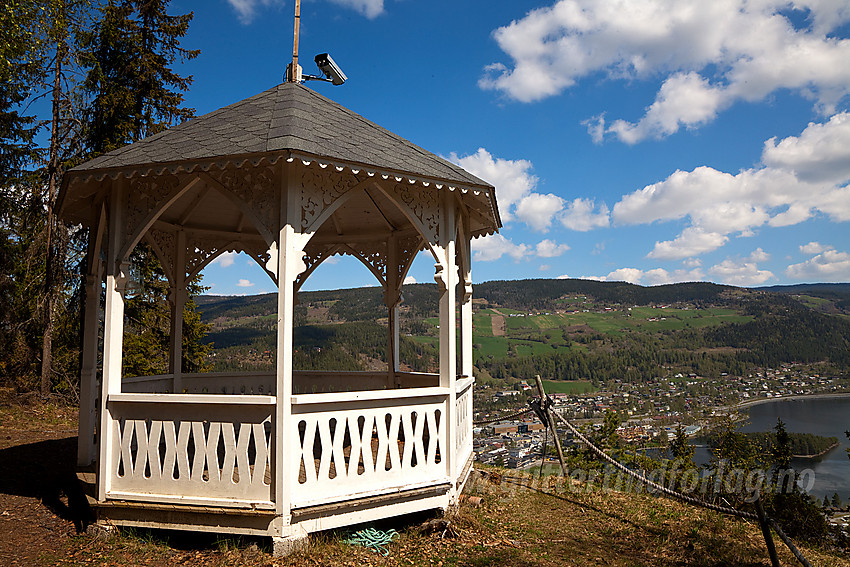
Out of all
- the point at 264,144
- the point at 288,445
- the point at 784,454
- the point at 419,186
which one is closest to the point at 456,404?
the point at 288,445

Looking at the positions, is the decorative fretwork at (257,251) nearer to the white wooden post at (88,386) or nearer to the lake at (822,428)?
the white wooden post at (88,386)

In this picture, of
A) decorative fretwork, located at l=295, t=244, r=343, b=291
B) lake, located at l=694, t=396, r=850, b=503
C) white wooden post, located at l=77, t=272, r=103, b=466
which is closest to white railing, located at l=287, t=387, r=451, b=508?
white wooden post, located at l=77, t=272, r=103, b=466

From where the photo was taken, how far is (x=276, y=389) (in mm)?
5039

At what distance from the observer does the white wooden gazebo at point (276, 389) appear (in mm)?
5047

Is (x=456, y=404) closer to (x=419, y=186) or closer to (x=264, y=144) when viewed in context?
(x=419, y=186)

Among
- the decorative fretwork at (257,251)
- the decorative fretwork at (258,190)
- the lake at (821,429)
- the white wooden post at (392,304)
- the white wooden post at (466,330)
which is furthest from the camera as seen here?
the white wooden post at (392,304)

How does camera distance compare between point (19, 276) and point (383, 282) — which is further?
point (19, 276)

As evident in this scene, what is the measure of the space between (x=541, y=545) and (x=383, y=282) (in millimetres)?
4956

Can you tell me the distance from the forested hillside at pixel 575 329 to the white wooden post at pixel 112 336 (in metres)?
17.5

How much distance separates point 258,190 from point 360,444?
2.71 metres

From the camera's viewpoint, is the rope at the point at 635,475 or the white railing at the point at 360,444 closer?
the white railing at the point at 360,444

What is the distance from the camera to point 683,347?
147ft

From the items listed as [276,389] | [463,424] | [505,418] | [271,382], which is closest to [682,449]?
[505,418]

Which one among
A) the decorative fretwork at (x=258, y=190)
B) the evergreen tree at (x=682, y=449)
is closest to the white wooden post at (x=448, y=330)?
the decorative fretwork at (x=258, y=190)
